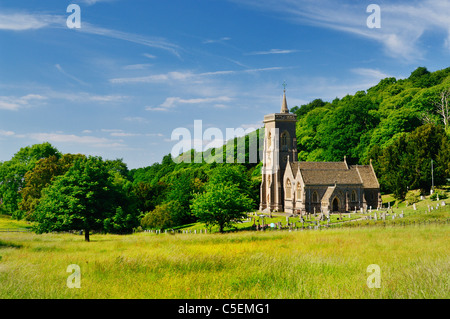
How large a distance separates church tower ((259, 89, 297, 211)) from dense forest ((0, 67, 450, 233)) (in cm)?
398

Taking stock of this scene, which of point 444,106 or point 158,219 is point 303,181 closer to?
point 158,219

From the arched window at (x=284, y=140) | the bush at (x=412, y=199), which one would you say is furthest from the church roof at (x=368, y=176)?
the arched window at (x=284, y=140)

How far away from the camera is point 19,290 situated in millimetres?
10367

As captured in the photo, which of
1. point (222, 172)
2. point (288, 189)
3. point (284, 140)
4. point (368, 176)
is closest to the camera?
point (222, 172)

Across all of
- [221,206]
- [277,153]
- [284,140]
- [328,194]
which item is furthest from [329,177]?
[221,206]

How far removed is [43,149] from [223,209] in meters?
38.4

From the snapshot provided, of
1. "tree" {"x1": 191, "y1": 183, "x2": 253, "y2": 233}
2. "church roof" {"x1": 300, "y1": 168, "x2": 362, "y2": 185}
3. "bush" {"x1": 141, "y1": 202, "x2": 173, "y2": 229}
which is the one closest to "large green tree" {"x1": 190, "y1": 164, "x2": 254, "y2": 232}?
"tree" {"x1": 191, "y1": 183, "x2": 253, "y2": 233}

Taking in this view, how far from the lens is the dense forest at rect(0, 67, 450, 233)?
31.6 m

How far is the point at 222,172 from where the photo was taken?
162 ft

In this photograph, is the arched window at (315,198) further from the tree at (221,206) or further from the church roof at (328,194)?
the tree at (221,206)

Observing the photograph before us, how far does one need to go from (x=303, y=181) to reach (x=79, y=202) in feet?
123

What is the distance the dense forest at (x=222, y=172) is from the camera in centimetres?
3161

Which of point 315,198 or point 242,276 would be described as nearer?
point 242,276
